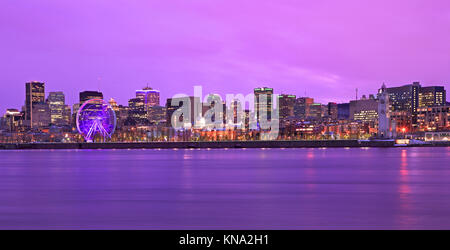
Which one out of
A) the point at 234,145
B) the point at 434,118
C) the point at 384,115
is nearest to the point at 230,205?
the point at 384,115

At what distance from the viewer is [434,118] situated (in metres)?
189

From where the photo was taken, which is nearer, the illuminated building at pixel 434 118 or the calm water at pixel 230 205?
the calm water at pixel 230 205

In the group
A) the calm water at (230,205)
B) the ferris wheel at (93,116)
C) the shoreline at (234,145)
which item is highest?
the ferris wheel at (93,116)

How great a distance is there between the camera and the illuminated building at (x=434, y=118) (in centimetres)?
18325

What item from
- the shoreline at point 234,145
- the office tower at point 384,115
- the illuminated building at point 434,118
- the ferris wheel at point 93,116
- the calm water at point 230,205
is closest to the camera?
the calm water at point 230,205

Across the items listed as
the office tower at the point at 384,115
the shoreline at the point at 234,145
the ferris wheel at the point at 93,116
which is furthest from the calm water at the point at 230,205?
the shoreline at the point at 234,145

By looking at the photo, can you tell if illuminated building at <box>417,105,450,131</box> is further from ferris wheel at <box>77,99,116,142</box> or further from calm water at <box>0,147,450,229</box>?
calm water at <box>0,147,450,229</box>

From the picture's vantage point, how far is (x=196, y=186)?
93.5ft

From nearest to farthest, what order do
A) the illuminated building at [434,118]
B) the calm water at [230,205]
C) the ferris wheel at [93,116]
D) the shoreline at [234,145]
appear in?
1. the calm water at [230,205]
2. the ferris wheel at [93,116]
3. the shoreline at [234,145]
4. the illuminated building at [434,118]

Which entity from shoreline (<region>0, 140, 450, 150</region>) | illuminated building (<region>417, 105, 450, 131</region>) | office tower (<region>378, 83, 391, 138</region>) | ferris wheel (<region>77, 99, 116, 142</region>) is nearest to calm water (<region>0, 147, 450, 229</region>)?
ferris wheel (<region>77, 99, 116, 142</region>)

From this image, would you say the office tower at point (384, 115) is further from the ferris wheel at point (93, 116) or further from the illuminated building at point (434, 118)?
the ferris wheel at point (93, 116)

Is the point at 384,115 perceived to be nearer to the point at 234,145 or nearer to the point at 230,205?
the point at 234,145

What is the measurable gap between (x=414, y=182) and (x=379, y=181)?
6.42ft
